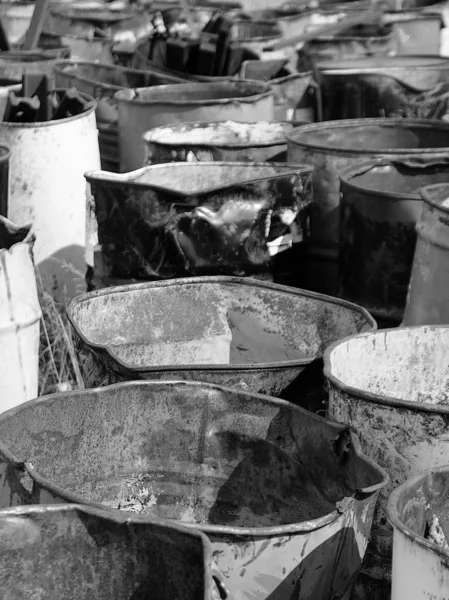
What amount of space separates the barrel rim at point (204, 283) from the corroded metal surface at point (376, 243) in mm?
495

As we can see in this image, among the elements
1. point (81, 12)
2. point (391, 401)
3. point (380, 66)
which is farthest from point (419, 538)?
point (81, 12)

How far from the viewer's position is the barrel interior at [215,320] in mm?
3195

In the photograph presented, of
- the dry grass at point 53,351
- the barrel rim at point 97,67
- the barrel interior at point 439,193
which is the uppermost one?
the barrel interior at point 439,193

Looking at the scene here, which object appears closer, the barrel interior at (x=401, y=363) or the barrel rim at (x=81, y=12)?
the barrel interior at (x=401, y=363)

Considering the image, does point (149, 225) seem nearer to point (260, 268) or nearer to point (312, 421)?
point (260, 268)

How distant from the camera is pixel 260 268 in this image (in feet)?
12.1

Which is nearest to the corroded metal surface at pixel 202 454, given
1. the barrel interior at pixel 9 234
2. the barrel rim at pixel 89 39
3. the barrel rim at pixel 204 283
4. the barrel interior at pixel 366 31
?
the barrel rim at pixel 204 283

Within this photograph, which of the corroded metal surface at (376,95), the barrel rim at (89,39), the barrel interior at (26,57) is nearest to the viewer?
the corroded metal surface at (376,95)

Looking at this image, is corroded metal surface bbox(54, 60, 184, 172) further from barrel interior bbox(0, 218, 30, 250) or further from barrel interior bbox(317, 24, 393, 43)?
barrel interior bbox(0, 218, 30, 250)

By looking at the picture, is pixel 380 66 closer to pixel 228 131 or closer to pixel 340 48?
pixel 340 48

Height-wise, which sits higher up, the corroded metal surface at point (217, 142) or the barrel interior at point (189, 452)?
the corroded metal surface at point (217, 142)

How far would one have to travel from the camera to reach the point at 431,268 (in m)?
3.10

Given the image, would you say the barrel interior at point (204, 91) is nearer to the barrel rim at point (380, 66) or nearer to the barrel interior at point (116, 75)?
the barrel interior at point (116, 75)

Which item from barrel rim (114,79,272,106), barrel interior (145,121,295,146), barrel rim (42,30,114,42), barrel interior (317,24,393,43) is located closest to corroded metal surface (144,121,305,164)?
barrel interior (145,121,295,146)
